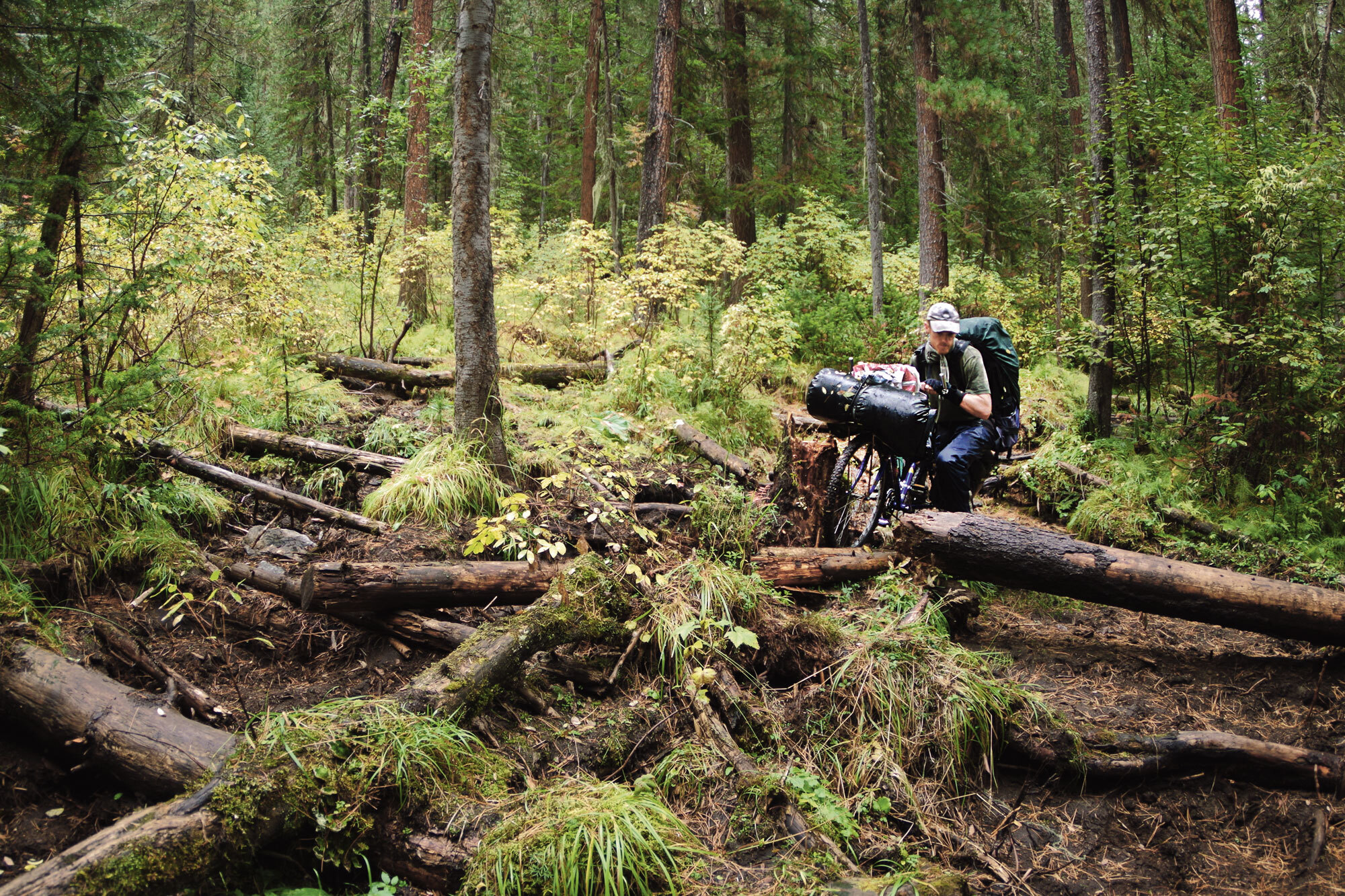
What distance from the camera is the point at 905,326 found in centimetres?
1210

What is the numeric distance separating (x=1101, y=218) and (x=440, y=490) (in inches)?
326

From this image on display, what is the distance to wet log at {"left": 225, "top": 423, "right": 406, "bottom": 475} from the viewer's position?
667cm

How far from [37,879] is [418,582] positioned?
2341 millimetres

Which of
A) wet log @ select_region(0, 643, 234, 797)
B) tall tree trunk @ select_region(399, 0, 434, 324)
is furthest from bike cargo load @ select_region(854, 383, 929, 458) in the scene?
tall tree trunk @ select_region(399, 0, 434, 324)

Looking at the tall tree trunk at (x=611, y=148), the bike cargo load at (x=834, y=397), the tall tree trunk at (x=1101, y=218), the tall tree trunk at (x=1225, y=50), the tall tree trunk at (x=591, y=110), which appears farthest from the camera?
Answer: the tall tree trunk at (x=591, y=110)

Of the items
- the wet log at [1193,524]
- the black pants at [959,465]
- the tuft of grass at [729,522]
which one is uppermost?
the black pants at [959,465]

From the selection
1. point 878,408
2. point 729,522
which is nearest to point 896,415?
point 878,408

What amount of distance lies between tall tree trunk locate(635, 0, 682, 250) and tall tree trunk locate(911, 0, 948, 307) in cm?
494

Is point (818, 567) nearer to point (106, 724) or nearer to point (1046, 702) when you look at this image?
point (1046, 702)

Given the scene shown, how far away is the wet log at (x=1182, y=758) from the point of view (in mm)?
3584

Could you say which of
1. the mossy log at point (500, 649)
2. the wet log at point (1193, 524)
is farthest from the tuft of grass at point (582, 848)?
the wet log at point (1193, 524)

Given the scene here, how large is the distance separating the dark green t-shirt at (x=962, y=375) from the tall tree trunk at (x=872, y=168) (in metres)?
6.86

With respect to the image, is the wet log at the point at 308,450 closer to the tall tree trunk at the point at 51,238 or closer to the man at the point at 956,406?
the tall tree trunk at the point at 51,238

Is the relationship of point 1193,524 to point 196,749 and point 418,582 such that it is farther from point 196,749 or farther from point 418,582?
point 196,749
